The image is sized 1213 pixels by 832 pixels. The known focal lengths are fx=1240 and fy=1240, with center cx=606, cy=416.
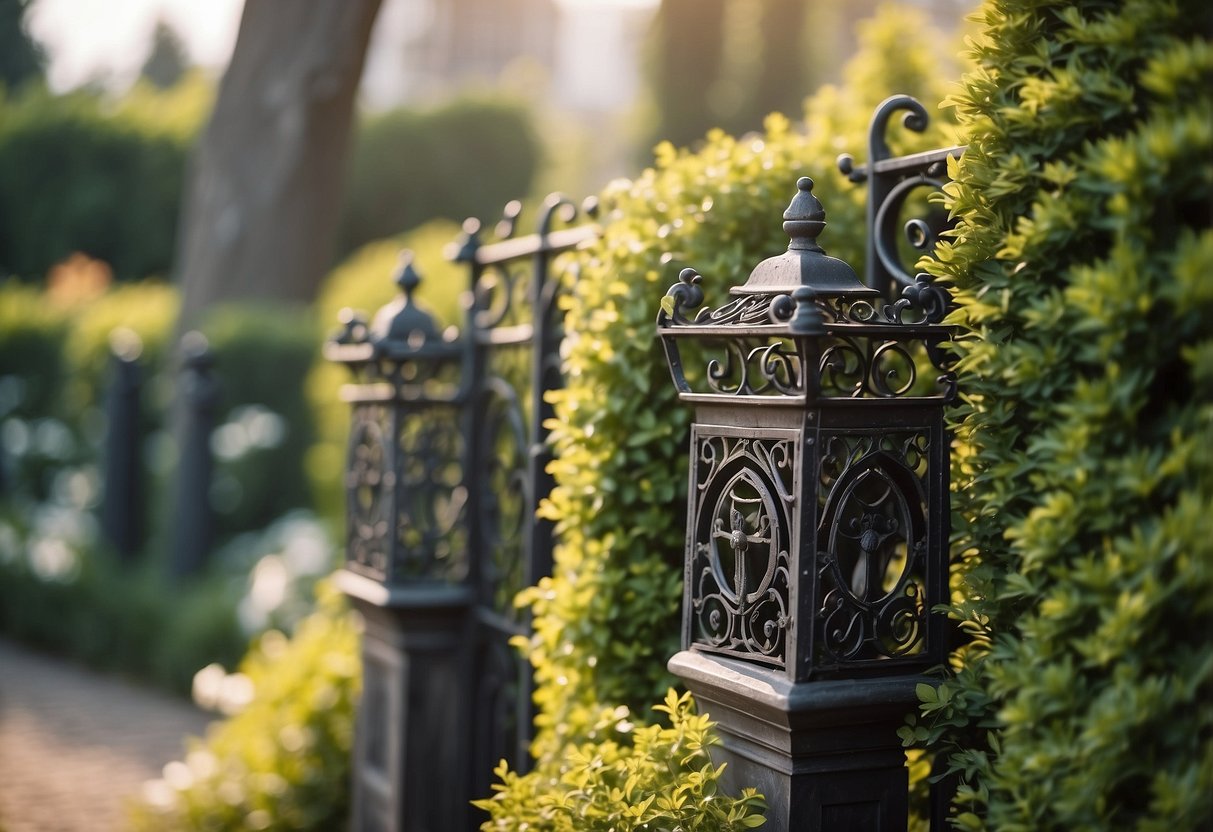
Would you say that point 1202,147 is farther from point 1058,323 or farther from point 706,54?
point 706,54

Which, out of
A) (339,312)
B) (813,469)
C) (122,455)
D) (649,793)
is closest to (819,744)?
(649,793)

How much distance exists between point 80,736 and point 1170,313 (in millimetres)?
6966

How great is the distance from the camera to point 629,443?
3.25 metres

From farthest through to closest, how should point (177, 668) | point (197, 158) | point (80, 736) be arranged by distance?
point (197, 158) → point (177, 668) → point (80, 736)

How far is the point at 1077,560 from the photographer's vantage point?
2062mm

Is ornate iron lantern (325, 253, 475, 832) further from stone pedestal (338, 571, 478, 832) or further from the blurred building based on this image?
the blurred building

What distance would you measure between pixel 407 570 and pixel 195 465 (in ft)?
17.1

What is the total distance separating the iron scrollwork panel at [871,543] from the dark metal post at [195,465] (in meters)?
7.22

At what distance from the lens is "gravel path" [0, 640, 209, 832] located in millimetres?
5996

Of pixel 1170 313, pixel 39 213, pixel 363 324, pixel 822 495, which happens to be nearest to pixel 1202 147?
pixel 1170 313

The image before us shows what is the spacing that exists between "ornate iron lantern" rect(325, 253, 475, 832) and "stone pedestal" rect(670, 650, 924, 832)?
6.58 ft

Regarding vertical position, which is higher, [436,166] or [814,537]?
[436,166]

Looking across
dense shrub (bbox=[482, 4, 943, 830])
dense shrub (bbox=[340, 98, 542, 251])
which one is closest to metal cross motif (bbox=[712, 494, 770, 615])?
dense shrub (bbox=[482, 4, 943, 830])

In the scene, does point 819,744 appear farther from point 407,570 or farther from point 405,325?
point 405,325
